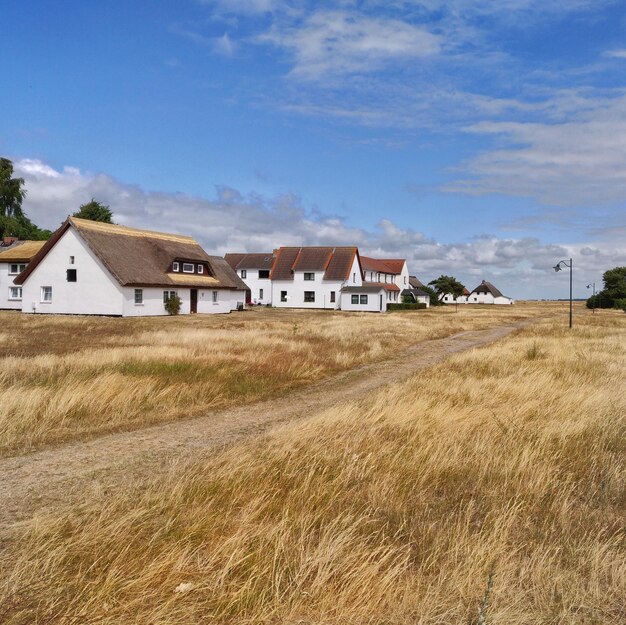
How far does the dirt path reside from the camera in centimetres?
591

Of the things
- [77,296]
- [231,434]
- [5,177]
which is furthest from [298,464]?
[5,177]

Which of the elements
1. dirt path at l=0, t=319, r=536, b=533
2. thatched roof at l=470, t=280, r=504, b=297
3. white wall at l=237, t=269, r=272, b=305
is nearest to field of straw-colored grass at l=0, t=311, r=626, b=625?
dirt path at l=0, t=319, r=536, b=533

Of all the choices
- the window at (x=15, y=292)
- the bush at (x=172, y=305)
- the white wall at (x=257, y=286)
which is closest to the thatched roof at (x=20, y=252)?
the window at (x=15, y=292)

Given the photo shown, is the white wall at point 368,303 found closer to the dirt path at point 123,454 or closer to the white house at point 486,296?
the dirt path at point 123,454

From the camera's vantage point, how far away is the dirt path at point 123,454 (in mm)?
5906

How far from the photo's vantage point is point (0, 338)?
859 inches

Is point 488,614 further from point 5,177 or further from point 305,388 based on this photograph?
point 5,177

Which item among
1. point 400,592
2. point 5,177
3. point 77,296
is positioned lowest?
point 400,592

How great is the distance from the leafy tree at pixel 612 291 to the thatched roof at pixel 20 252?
304ft

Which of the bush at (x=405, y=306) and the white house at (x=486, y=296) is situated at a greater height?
the white house at (x=486, y=296)

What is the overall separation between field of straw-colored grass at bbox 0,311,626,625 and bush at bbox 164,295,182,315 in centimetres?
3796

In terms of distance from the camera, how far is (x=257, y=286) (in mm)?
73688

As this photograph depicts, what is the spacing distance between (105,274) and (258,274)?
3419 cm

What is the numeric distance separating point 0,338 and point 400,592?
22.5 meters
